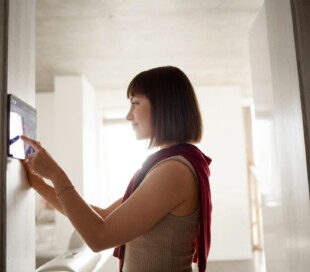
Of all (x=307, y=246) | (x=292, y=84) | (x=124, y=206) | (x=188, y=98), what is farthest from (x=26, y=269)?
(x=292, y=84)

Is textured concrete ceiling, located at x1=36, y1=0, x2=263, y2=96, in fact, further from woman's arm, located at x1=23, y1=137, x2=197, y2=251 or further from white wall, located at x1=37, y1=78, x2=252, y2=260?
woman's arm, located at x1=23, y1=137, x2=197, y2=251

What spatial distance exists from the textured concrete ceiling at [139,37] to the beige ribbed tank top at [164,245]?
8.30ft

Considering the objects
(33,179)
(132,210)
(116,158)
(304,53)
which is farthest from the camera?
(116,158)

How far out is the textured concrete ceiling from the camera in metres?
3.35

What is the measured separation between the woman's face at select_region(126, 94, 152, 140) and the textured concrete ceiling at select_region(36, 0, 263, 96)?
226cm

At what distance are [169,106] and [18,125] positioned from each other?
17.5 inches

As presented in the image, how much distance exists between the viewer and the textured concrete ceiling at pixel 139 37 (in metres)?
3.35

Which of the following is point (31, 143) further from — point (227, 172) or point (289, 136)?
point (227, 172)

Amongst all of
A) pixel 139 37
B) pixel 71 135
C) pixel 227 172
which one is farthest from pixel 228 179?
pixel 139 37

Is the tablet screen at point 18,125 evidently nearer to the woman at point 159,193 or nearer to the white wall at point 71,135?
the woman at point 159,193

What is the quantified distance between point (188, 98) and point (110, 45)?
10.5 feet

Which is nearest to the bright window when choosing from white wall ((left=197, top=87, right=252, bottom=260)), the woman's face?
white wall ((left=197, top=87, right=252, bottom=260))

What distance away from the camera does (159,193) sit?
1.00 meters

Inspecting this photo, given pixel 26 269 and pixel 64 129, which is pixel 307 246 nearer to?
pixel 26 269
